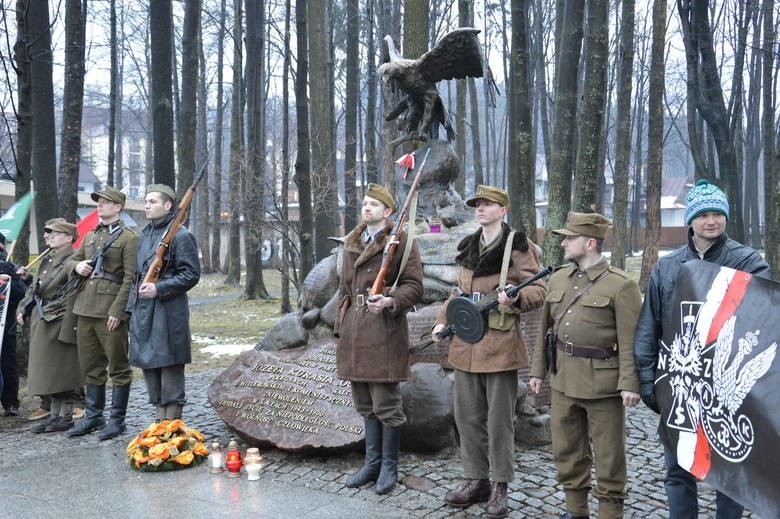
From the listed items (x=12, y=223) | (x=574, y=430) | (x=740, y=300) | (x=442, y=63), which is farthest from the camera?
(x=12, y=223)

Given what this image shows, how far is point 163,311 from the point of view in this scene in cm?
602

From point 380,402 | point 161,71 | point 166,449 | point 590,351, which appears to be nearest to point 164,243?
point 166,449

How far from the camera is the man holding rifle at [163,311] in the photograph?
5.97m

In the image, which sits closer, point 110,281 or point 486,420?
point 486,420

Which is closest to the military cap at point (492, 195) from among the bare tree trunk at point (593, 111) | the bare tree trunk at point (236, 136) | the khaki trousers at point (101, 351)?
the khaki trousers at point (101, 351)

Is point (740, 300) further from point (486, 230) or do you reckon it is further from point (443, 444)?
point (443, 444)

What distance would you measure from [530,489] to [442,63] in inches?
178

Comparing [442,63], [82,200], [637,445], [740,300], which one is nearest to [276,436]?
[637,445]

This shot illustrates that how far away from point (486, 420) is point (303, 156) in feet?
33.6

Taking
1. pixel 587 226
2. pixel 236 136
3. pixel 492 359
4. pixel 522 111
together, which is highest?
pixel 236 136

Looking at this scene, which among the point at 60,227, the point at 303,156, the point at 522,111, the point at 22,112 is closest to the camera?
the point at 60,227

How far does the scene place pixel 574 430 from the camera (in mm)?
4109

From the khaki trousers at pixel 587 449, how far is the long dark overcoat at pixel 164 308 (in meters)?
3.30

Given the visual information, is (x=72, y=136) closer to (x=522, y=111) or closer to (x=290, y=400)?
(x=290, y=400)
